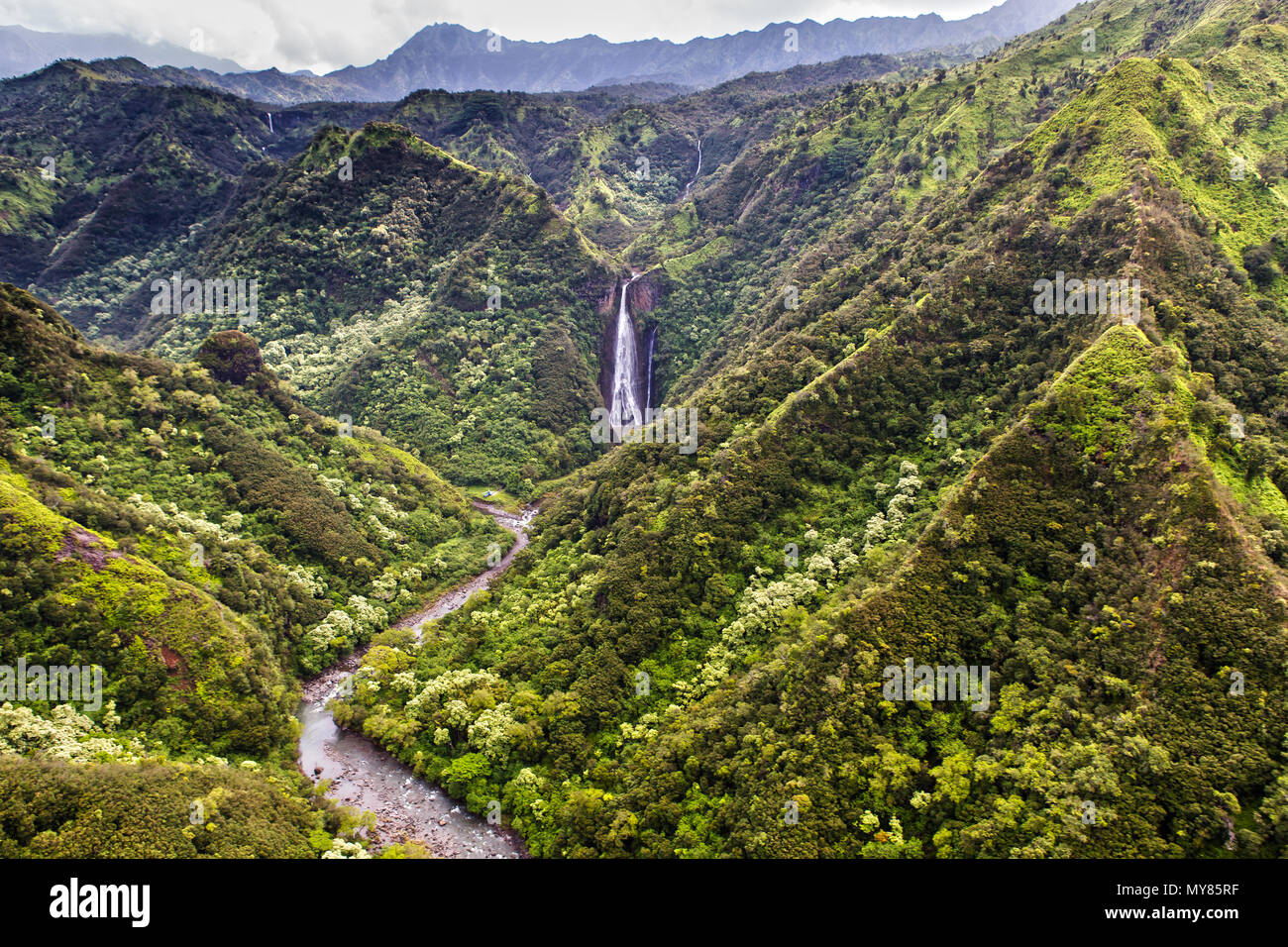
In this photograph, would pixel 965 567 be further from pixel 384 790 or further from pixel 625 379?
pixel 625 379

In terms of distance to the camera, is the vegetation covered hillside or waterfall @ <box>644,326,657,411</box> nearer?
the vegetation covered hillside

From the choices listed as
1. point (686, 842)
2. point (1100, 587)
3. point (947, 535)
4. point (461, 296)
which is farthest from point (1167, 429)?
point (461, 296)

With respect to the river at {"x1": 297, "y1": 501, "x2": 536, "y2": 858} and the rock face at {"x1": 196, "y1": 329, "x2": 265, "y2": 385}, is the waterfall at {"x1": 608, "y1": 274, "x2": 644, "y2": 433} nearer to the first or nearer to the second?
the rock face at {"x1": 196, "y1": 329, "x2": 265, "y2": 385}

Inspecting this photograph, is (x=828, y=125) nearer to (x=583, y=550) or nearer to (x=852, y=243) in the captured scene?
(x=852, y=243)

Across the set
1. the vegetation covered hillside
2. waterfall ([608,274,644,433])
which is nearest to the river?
the vegetation covered hillside

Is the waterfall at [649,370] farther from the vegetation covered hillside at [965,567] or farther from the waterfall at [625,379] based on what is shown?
the vegetation covered hillside at [965,567]

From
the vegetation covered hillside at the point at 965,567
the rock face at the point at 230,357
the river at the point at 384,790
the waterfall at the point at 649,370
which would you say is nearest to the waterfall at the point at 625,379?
the waterfall at the point at 649,370
